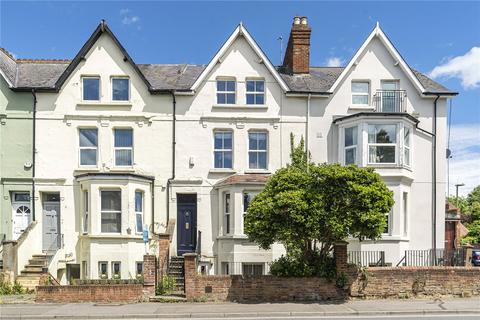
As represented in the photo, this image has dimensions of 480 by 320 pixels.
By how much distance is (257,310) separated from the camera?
14.1 m

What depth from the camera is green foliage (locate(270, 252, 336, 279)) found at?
619 inches

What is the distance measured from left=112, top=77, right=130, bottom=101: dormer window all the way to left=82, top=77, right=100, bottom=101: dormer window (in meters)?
0.75

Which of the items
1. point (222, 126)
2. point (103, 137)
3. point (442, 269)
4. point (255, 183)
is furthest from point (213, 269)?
point (442, 269)

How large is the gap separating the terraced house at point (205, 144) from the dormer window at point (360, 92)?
5 cm

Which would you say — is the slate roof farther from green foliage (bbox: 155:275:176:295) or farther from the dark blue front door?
green foliage (bbox: 155:275:176:295)

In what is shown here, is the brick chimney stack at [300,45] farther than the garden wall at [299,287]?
Yes

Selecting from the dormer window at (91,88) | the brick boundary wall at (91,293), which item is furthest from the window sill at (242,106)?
the brick boundary wall at (91,293)

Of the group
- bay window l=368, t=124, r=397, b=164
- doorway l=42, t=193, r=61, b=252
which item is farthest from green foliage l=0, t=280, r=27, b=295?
bay window l=368, t=124, r=397, b=164

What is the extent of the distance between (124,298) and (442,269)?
1155cm

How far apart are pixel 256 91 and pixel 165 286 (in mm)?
10310

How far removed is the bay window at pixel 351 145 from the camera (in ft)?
68.1

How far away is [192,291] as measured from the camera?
1554cm

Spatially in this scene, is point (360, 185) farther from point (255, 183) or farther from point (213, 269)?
point (213, 269)

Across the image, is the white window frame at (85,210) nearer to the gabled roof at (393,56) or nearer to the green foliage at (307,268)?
the green foliage at (307,268)
